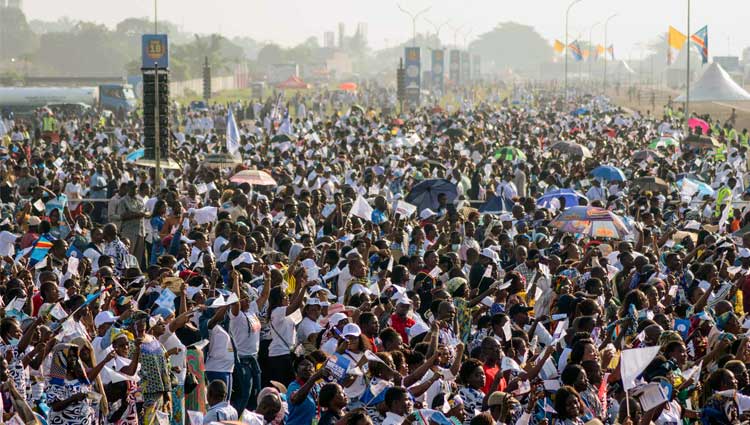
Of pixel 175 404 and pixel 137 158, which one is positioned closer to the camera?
pixel 175 404

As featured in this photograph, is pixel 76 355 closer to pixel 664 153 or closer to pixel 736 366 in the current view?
pixel 736 366

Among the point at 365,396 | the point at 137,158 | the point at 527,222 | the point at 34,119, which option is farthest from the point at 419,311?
the point at 34,119

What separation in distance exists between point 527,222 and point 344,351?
7461 mm

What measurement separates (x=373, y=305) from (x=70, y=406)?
128 inches

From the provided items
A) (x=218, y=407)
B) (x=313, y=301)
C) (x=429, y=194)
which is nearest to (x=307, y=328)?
(x=313, y=301)

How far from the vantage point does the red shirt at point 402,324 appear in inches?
401

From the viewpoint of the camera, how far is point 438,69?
82250 millimetres

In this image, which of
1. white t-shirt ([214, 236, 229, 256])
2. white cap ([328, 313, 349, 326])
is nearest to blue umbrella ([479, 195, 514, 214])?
white t-shirt ([214, 236, 229, 256])

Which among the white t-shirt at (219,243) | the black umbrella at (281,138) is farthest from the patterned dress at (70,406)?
the black umbrella at (281,138)

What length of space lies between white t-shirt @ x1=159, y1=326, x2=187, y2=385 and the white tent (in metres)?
37.9

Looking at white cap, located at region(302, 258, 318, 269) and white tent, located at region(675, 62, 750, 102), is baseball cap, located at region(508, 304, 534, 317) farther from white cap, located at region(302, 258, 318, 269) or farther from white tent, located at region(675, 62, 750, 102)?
white tent, located at region(675, 62, 750, 102)

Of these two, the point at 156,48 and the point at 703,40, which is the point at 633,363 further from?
the point at 703,40

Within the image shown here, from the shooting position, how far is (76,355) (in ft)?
27.5

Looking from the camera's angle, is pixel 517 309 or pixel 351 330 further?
pixel 517 309
